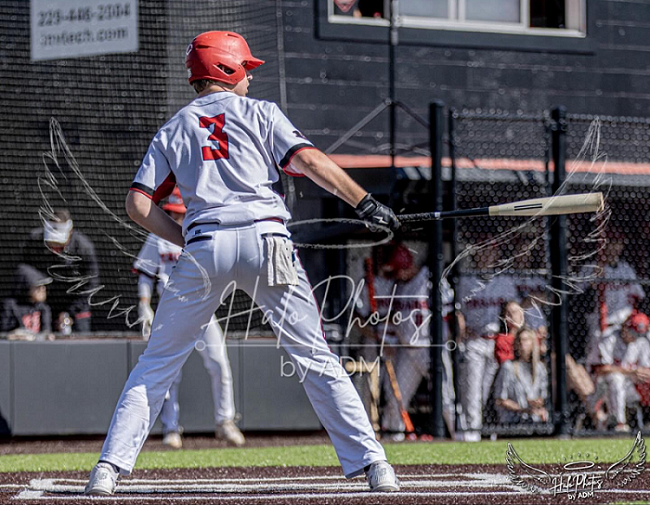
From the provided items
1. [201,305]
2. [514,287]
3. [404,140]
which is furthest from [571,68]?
[201,305]

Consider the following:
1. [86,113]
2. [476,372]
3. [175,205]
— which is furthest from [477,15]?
[175,205]

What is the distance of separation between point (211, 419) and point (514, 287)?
2884 mm

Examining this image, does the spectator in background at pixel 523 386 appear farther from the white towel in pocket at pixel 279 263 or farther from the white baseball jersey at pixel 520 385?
the white towel in pocket at pixel 279 263

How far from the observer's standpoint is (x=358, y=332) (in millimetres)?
9383

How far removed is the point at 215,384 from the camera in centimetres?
850

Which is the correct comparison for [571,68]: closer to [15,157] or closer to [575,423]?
[575,423]

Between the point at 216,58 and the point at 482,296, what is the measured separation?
4824mm

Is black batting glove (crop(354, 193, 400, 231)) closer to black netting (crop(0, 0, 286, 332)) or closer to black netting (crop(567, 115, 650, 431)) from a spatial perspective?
black netting (crop(567, 115, 650, 431))

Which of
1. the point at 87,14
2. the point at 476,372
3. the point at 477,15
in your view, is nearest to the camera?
the point at 476,372

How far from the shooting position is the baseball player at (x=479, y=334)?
29.0 feet

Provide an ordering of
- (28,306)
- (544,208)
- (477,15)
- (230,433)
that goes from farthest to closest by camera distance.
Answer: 1. (477,15)
2. (28,306)
3. (230,433)
4. (544,208)

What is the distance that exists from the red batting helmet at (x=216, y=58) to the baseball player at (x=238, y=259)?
0.19 metres

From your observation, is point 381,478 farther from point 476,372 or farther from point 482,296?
point 482,296

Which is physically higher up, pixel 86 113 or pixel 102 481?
pixel 86 113
